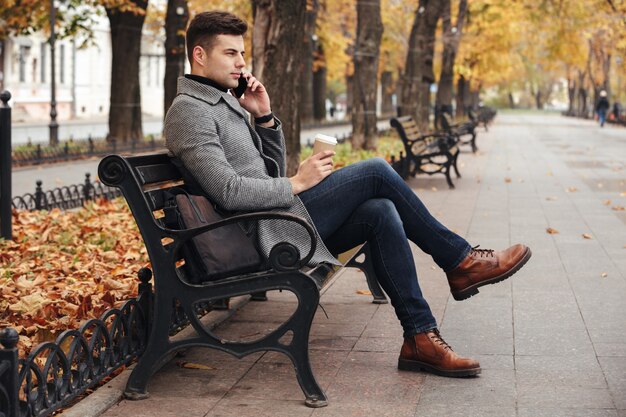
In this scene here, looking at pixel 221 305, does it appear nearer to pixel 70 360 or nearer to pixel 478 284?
pixel 478 284

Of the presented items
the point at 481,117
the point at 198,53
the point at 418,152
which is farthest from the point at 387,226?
the point at 481,117

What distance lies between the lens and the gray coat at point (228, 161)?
4.93 m

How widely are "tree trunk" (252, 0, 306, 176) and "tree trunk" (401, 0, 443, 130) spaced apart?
61.9ft

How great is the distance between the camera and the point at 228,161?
5.14 metres

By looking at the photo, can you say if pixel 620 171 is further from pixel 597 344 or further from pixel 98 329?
pixel 98 329

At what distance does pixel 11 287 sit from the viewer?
6.67 m

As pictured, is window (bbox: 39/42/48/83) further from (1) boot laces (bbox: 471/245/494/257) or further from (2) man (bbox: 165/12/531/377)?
(1) boot laces (bbox: 471/245/494/257)

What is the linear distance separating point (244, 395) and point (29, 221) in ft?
20.2

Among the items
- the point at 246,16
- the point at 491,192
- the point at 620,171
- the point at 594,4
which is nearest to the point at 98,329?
the point at 491,192

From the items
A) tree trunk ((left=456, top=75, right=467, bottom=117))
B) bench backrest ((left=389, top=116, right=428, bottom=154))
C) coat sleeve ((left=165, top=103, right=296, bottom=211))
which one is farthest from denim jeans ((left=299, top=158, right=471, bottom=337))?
tree trunk ((left=456, top=75, right=467, bottom=117))

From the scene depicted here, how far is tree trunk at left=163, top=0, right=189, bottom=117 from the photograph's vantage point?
2709cm

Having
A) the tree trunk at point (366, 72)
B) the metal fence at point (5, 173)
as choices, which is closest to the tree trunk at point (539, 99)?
the tree trunk at point (366, 72)

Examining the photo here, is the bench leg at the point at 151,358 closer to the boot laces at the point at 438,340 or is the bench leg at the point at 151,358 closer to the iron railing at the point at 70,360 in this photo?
the iron railing at the point at 70,360

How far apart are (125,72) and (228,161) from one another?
20.9 metres
